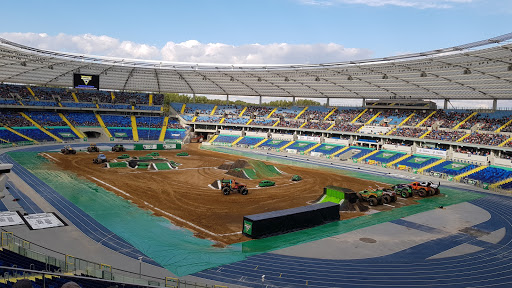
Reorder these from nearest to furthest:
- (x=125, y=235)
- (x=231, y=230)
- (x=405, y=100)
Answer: (x=125, y=235), (x=231, y=230), (x=405, y=100)

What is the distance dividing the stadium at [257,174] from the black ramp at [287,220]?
0.42 feet

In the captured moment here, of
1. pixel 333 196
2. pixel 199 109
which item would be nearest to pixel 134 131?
pixel 199 109

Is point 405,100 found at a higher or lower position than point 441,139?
higher

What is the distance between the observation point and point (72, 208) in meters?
25.5

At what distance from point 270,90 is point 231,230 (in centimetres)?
5903

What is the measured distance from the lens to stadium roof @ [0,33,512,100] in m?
43.6

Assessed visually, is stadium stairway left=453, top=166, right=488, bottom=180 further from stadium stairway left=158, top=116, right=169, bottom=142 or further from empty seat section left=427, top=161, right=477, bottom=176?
stadium stairway left=158, top=116, right=169, bottom=142

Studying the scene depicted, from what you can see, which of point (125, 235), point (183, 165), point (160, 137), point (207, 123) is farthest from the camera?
point (207, 123)

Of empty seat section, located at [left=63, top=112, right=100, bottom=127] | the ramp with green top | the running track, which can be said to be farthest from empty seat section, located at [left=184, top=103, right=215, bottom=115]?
the ramp with green top

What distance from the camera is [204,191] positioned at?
33.1 metres

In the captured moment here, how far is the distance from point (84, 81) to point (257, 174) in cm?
3953

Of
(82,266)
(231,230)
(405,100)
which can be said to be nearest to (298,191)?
(231,230)

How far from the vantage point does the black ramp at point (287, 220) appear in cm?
2145

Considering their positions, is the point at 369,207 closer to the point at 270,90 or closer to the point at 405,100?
the point at 405,100
